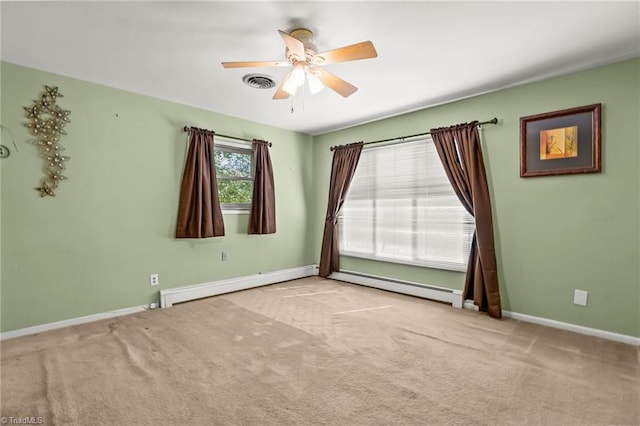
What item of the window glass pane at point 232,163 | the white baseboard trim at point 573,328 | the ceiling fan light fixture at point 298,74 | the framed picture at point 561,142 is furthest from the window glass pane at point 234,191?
the framed picture at point 561,142

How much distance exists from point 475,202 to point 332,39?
221 cm

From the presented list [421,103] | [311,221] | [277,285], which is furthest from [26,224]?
[421,103]

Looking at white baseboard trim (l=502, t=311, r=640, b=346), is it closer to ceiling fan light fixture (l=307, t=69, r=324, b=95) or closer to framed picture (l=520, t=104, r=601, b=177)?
framed picture (l=520, t=104, r=601, b=177)

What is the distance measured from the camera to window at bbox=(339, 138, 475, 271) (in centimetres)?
371

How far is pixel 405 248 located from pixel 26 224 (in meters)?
4.00

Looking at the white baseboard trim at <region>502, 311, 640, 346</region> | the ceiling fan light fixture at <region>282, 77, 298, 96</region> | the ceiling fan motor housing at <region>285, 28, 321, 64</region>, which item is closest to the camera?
the ceiling fan motor housing at <region>285, 28, 321, 64</region>

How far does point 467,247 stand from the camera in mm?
3562

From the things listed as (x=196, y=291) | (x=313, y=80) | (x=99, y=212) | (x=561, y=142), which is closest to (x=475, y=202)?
(x=561, y=142)

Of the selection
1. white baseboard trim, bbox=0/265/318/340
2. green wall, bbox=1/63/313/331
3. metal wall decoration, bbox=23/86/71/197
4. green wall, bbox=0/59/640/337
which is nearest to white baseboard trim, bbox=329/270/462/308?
green wall, bbox=0/59/640/337

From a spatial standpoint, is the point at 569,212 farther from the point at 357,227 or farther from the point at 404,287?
the point at 357,227

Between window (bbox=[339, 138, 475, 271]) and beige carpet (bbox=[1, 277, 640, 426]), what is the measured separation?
888mm

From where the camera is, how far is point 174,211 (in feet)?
12.3

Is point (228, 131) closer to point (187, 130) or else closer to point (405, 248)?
point (187, 130)

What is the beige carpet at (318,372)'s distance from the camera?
1714 millimetres
